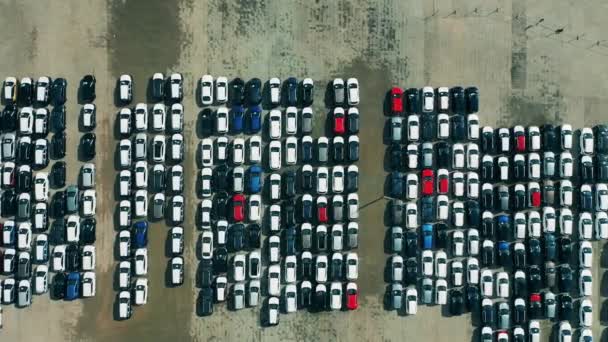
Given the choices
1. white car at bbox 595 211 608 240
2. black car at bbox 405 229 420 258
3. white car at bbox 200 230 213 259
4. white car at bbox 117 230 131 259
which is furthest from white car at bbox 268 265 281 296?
white car at bbox 595 211 608 240

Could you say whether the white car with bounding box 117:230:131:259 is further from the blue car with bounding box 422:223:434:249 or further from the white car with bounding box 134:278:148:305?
the blue car with bounding box 422:223:434:249

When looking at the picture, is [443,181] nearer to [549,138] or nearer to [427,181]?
[427,181]

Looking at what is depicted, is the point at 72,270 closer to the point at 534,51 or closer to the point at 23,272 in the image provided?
the point at 23,272

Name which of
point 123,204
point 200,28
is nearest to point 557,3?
point 200,28

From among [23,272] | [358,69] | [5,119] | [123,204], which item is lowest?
[23,272]

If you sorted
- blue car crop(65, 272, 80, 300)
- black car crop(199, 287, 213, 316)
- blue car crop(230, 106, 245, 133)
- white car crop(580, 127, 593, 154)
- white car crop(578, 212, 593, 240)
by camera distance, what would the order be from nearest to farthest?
blue car crop(65, 272, 80, 300)
black car crop(199, 287, 213, 316)
blue car crop(230, 106, 245, 133)
white car crop(578, 212, 593, 240)
white car crop(580, 127, 593, 154)
